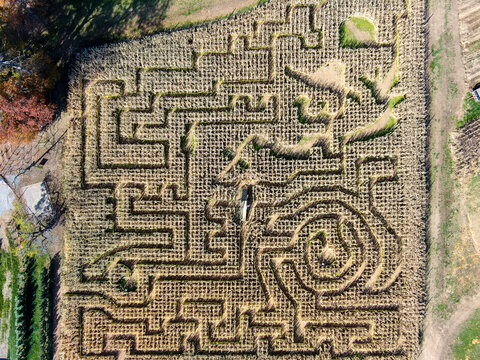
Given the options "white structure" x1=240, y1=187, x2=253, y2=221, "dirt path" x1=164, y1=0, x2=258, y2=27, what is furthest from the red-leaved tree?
"white structure" x1=240, y1=187, x2=253, y2=221

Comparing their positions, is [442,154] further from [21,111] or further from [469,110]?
[21,111]

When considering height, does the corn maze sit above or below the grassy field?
below

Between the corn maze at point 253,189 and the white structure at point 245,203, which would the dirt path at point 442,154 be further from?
the white structure at point 245,203

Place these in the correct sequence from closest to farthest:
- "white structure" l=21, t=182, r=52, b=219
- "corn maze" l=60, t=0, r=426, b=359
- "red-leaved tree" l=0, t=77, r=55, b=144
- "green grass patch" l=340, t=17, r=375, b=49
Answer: "red-leaved tree" l=0, t=77, r=55, b=144 < "corn maze" l=60, t=0, r=426, b=359 < "green grass patch" l=340, t=17, r=375, b=49 < "white structure" l=21, t=182, r=52, b=219

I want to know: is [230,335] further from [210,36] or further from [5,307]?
[210,36]

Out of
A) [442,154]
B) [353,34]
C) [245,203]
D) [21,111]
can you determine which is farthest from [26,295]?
[442,154]

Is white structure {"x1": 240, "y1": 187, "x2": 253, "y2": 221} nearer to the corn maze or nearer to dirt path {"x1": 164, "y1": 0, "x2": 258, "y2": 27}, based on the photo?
the corn maze

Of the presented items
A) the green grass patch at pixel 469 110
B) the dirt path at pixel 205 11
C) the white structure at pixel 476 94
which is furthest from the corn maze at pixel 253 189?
the white structure at pixel 476 94
